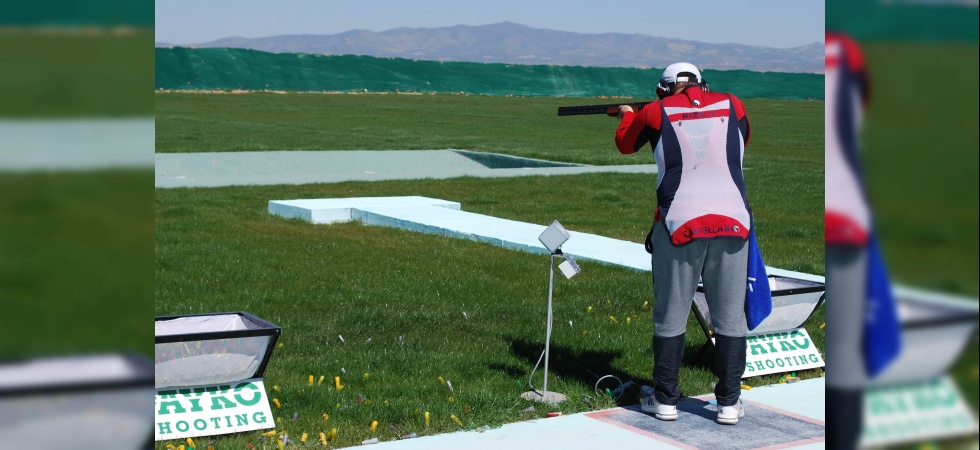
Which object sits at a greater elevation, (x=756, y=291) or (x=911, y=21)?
(x=911, y=21)

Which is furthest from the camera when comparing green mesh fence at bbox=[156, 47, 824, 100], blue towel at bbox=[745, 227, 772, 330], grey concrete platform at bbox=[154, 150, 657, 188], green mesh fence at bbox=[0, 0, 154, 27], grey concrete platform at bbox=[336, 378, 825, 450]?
green mesh fence at bbox=[156, 47, 824, 100]

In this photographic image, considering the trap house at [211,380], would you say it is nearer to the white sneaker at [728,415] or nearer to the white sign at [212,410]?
the white sign at [212,410]

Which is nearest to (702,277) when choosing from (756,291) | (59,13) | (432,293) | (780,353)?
(756,291)

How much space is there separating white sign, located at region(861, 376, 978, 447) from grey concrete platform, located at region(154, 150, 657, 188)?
58.2ft

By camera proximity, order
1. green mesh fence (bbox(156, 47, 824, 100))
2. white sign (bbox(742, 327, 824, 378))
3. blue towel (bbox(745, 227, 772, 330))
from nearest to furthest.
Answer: blue towel (bbox(745, 227, 772, 330))
white sign (bbox(742, 327, 824, 378))
green mesh fence (bbox(156, 47, 824, 100))

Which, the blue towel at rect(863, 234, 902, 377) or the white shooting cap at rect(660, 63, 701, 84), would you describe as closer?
the blue towel at rect(863, 234, 902, 377)

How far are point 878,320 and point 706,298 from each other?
4.65 m

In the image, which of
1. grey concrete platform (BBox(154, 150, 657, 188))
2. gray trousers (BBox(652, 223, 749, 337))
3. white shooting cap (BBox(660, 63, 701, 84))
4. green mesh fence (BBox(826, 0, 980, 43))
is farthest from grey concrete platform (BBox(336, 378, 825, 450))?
grey concrete platform (BBox(154, 150, 657, 188))

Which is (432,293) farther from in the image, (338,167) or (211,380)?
(338,167)

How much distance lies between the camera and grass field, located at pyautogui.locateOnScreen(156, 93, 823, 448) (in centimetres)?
600

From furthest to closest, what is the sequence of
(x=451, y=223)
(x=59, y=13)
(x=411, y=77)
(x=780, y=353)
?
(x=411, y=77) < (x=451, y=223) < (x=780, y=353) < (x=59, y=13)

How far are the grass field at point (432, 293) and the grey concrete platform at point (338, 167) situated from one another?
1157 mm

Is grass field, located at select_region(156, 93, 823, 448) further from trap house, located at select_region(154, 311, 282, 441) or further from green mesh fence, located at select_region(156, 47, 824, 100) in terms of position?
green mesh fence, located at select_region(156, 47, 824, 100)

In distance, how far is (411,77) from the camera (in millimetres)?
67062
